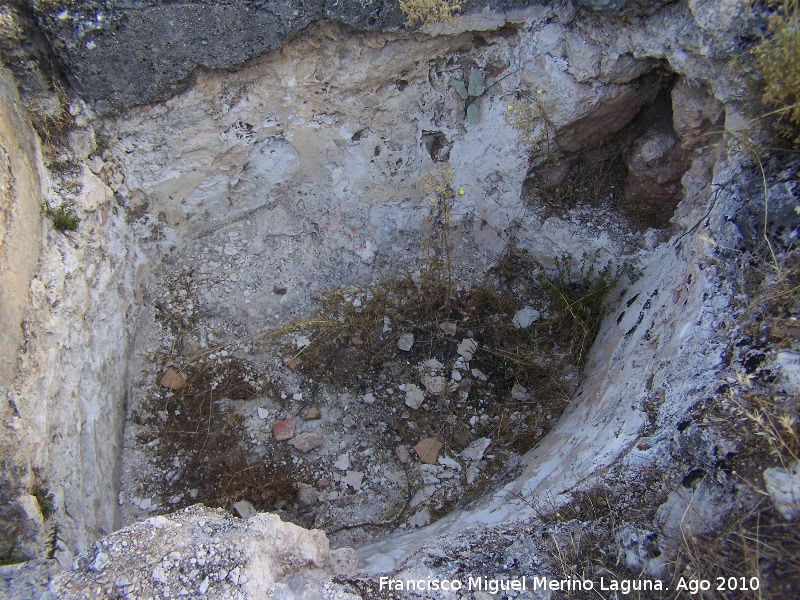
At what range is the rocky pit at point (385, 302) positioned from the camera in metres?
1.65

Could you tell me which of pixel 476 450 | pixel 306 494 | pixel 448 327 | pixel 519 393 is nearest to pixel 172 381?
pixel 306 494

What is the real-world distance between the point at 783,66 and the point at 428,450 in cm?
218

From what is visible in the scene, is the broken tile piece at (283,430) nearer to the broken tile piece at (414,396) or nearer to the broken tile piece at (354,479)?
the broken tile piece at (354,479)

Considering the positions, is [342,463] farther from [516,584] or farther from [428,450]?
[516,584]

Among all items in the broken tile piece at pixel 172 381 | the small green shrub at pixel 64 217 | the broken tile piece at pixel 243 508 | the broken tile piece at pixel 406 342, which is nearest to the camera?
the small green shrub at pixel 64 217

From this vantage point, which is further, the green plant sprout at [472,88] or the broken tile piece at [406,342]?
the broken tile piece at [406,342]

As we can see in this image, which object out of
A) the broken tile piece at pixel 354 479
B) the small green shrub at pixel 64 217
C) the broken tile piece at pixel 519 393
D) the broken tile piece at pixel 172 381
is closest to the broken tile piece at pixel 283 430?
the broken tile piece at pixel 354 479

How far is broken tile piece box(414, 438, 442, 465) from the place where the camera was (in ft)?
8.99

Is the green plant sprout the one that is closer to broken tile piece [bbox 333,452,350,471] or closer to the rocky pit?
the rocky pit

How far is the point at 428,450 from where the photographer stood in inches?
108

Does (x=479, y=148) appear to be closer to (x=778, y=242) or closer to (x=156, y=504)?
(x=778, y=242)

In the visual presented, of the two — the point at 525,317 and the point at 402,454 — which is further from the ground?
the point at 525,317

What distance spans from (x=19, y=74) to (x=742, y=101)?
9.22ft

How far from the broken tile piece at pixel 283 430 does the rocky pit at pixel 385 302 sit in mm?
16
